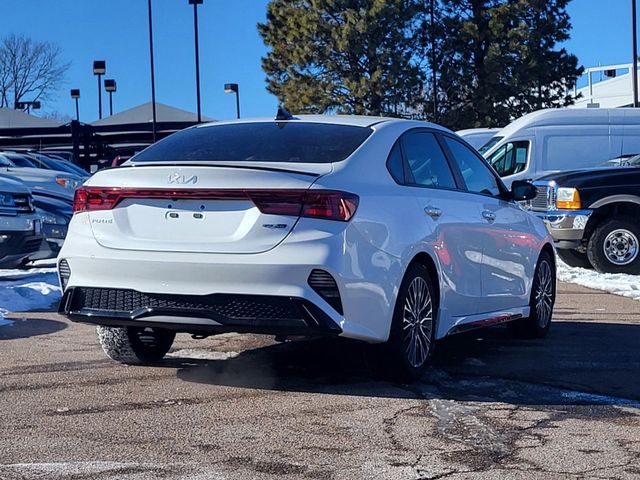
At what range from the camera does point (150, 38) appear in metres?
39.0

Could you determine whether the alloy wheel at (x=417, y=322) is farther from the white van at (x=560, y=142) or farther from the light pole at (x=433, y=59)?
the light pole at (x=433, y=59)

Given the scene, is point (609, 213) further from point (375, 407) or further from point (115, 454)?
point (115, 454)

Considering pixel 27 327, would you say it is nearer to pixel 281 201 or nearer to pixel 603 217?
pixel 281 201

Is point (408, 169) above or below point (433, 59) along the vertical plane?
below

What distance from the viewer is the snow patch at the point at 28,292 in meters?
9.47

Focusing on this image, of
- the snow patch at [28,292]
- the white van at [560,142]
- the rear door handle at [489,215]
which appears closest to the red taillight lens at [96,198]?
the rear door handle at [489,215]

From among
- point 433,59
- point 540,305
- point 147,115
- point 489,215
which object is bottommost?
point 540,305

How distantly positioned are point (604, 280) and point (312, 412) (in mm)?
7578

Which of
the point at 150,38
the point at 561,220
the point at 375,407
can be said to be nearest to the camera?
the point at 375,407

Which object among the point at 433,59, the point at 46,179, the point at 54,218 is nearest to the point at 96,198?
the point at 54,218

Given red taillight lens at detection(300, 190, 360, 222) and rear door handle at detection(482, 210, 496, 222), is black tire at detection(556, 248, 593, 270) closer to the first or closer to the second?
rear door handle at detection(482, 210, 496, 222)

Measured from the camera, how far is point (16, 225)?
A: 1096 cm

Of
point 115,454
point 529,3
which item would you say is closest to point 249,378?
point 115,454

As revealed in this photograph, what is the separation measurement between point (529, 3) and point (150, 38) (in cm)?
1505
